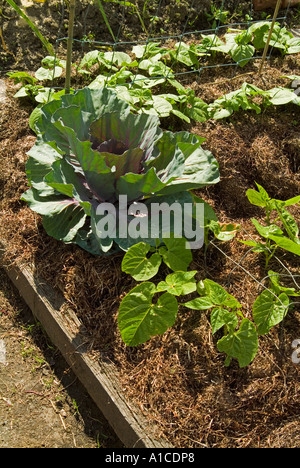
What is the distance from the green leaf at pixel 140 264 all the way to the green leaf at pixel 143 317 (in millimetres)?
138

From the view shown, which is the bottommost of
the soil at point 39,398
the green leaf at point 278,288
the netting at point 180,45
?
the soil at point 39,398

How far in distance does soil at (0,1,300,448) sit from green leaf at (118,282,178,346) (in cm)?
14

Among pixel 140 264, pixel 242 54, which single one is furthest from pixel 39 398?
pixel 242 54

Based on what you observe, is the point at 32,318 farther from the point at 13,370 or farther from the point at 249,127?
the point at 249,127

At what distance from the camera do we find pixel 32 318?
101 inches

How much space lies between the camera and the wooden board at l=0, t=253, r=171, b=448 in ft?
6.61

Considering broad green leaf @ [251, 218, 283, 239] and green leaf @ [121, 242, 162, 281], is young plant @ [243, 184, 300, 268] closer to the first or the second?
broad green leaf @ [251, 218, 283, 239]

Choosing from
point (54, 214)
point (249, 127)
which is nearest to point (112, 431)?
point (54, 214)

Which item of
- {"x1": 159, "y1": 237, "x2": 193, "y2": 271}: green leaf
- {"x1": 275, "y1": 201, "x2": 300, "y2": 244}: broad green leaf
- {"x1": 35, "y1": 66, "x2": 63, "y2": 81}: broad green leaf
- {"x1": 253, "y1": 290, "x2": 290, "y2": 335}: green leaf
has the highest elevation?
{"x1": 35, "y1": 66, "x2": 63, "y2": 81}: broad green leaf

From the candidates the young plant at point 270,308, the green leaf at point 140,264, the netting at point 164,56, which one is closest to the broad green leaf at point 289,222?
the young plant at point 270,308

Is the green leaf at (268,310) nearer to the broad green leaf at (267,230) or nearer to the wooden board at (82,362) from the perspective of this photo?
the broad green leaf at (267,230)

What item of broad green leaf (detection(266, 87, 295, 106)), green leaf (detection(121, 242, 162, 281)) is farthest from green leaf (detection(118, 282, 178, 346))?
broad green leaf (detection(266, 87, 295, 106))

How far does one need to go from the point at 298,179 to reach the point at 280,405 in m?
1.31

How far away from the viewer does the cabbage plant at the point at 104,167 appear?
2289mm
